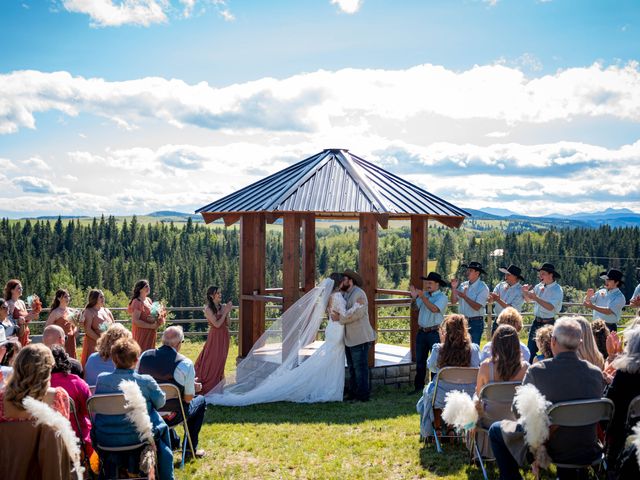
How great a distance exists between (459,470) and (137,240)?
116007mm

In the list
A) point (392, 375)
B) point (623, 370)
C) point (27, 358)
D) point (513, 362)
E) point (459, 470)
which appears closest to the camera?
point (27, 358)

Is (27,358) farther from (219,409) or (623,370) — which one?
(219,409)

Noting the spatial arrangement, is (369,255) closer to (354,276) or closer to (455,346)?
(354,276)

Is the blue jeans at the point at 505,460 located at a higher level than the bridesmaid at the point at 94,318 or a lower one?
lower

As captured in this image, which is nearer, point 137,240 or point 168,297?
point 168,297

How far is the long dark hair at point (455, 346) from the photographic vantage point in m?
7.38

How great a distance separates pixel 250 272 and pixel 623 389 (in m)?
8.02

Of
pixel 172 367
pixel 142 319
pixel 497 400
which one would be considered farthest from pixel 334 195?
pixel 497 400

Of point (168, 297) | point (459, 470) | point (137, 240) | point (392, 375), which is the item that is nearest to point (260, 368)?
point (392, 375)

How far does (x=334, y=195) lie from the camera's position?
37.7 feet

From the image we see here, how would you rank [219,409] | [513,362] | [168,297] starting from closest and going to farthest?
[513,362] < [219,409] < [168,297]

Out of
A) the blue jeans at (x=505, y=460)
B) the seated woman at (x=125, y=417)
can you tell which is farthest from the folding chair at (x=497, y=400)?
the seated woman at (x=125, y=417)

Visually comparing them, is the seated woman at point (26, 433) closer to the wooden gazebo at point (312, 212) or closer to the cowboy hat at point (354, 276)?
the cowboy hat at point (354, 276)

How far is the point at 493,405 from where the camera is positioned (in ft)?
19.9
